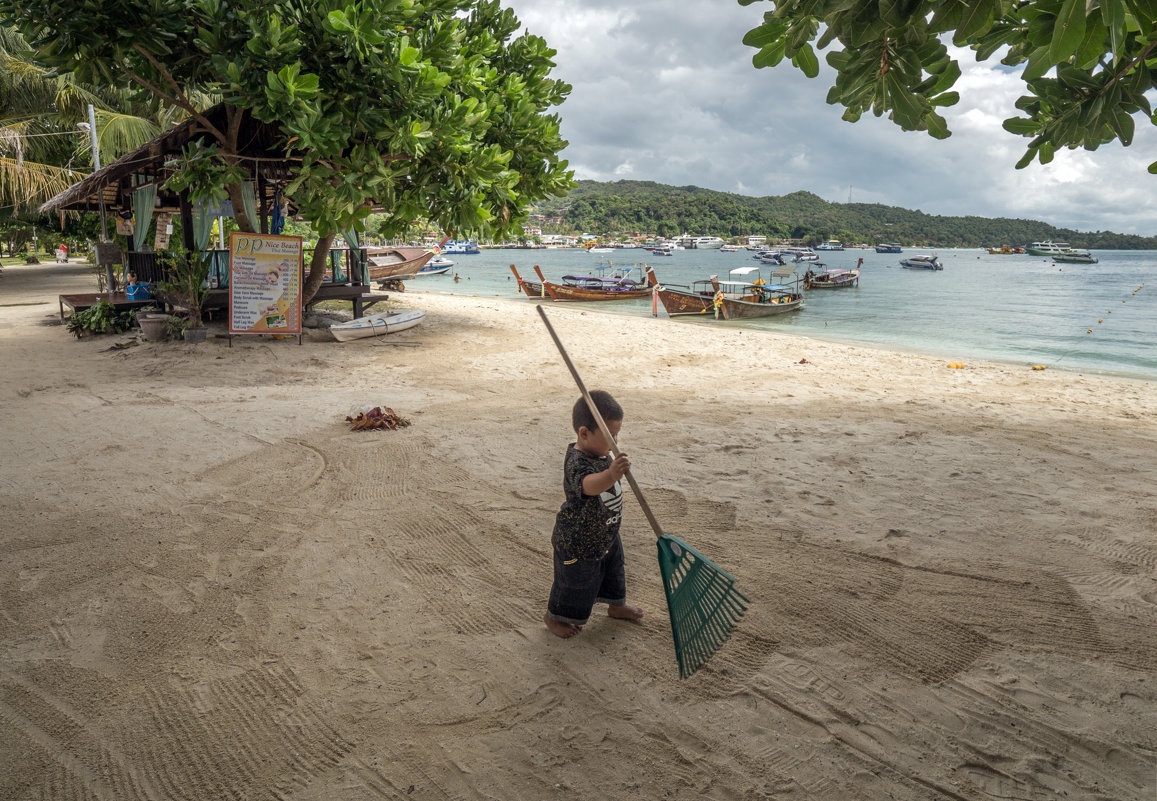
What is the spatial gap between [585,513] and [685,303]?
20.3m

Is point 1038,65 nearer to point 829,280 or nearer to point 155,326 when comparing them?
point 155,326

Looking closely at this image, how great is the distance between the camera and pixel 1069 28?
190 centimetres

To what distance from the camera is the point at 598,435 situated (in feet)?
9.42

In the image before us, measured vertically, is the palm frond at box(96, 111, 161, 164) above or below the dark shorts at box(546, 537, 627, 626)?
above

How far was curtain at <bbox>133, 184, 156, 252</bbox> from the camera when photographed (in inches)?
517

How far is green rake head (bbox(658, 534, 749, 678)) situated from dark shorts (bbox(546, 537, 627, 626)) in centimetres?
38

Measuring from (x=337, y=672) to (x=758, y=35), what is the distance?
139 inches

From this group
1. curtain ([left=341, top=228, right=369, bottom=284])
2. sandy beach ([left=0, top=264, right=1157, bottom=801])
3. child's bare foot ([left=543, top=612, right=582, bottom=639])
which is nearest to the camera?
sandy beach ([left=0, top=264, right=1157, bottom=801])

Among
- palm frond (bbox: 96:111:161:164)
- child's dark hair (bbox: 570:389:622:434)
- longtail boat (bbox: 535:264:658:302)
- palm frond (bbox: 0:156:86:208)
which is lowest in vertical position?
child's dark hair (bbox: 570:389:622:434)

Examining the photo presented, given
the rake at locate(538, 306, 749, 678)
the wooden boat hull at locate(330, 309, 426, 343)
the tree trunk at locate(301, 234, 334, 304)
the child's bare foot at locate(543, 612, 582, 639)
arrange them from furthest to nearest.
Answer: the tree trunk at locate(301, 234, 334, 304) → the wooden boat hull at locate(330, 309, 426, 343) → the child's bare foot at locate(543, 612, 582, 639) → the rake at locate(538, 306, 749, 678)

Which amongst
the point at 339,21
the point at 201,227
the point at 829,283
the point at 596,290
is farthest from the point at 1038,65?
the point at 829,283

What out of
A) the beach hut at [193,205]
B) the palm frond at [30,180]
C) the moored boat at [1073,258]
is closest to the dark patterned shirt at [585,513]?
the beach hut at [193,205]

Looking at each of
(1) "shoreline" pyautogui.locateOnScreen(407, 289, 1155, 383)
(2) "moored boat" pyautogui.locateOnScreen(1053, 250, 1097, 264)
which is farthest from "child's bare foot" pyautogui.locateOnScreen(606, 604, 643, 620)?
(2) "moored boat" pyautogui.locateOnScreen(1053, 250, 1097, 264)

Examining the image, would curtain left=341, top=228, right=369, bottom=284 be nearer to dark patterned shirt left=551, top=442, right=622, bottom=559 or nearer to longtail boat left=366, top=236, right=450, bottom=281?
longtail boat left=366, top=236, right=450, bottom=281
